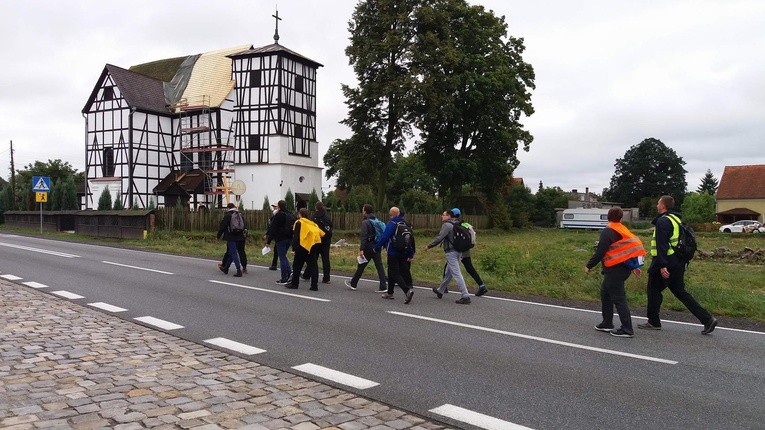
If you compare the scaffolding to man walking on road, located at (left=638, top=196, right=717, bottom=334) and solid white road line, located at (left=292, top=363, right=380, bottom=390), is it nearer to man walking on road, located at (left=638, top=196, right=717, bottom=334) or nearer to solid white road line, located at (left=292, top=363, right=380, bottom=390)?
man walking on road, located at (left=638, top=196, right=717, bottom=334)

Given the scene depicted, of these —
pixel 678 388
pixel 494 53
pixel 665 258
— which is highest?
pixel 494 53

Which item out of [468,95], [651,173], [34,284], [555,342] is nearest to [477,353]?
[555,342]

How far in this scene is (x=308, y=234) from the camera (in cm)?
1216

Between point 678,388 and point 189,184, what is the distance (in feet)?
151

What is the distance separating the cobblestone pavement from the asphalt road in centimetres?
36

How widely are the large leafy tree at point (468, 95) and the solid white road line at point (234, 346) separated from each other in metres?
34.8

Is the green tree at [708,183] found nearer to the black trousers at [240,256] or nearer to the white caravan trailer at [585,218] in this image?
the white caravan trailer at [585,218]

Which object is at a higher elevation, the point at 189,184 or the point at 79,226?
the point at 189,184

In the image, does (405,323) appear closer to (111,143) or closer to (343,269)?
(343,269)

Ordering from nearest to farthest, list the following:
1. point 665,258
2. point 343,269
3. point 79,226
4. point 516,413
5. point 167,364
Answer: point 516,413
point 167,364
point 665,258
point 343,269
point 79,226

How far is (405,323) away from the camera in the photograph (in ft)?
28.7

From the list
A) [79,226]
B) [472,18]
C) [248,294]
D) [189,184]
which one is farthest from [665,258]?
[189,184]

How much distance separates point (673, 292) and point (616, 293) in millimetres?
947

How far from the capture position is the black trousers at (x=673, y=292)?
27.3 ft
